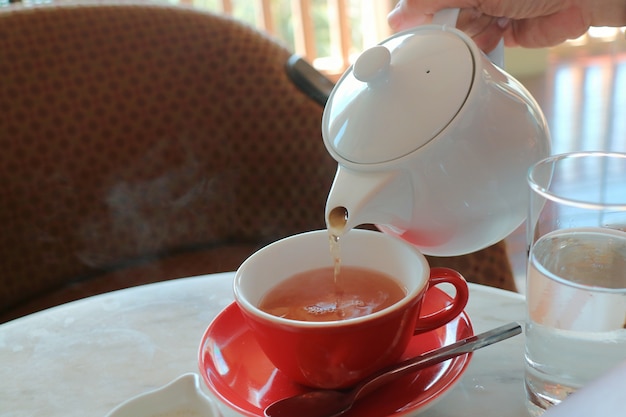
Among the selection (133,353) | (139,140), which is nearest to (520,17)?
(133,353)

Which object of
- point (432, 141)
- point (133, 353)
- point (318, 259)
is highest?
point (432, 141)

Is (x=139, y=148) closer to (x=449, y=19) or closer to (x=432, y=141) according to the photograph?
(x=449, y=19)

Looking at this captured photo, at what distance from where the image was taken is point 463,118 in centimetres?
58

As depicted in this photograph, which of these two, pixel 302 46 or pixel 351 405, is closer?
pixel 351 405

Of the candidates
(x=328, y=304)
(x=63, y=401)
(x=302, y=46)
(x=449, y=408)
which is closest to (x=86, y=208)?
(x=63, y=401)

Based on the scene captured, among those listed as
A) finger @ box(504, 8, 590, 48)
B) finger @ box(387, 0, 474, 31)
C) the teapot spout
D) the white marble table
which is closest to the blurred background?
finger @ box(504, 8, 590, 48)

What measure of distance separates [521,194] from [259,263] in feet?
0.90

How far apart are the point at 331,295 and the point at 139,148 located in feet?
3.03

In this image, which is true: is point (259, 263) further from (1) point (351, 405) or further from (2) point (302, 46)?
(2) point (302, 46)

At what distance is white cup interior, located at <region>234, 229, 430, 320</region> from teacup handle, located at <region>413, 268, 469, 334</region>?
3 cm

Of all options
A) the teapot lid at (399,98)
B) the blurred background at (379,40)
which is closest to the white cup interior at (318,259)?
the teapot lid at (399,98)

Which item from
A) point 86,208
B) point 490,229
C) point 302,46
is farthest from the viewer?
point 302,46

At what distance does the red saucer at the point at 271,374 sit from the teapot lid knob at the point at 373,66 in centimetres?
27

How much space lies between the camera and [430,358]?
60 centimetres
